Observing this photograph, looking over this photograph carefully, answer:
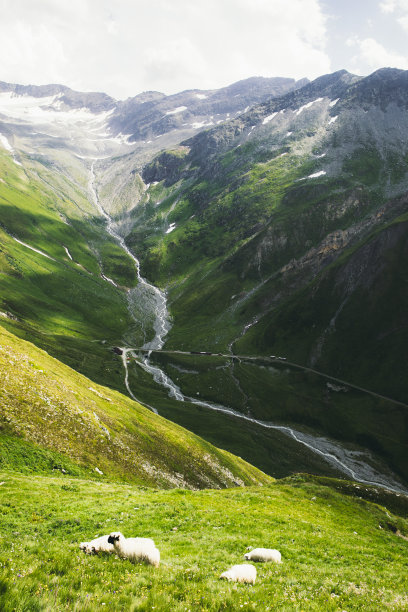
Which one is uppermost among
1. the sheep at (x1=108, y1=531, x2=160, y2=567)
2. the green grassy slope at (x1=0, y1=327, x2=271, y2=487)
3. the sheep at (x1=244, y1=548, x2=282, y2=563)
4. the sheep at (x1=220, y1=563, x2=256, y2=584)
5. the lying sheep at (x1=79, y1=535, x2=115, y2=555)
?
the sheep at (x1=108, y1=531, x2=160, y2=567)

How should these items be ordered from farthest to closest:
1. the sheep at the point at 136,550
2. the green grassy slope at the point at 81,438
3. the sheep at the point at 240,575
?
the green grassy slope at the point at 81,438, the sheep at the point at 136,550, the sheep at the point at 240,575

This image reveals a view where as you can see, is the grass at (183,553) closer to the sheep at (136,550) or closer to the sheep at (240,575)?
the sheep at (240,575)

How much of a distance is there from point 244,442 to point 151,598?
116 m

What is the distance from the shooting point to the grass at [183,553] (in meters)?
8.59

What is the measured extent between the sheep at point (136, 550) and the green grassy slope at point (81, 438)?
2716 cm

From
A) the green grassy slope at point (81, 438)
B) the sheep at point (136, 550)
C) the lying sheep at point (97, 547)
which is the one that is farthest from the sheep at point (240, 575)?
the green grassy slope at point (81, 438)

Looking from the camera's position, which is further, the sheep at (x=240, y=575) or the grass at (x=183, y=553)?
the sheep at (x=240, y=575)

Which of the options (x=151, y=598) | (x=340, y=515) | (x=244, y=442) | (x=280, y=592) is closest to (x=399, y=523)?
(x=340, y=515)

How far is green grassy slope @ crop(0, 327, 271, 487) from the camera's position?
37156 millimetres

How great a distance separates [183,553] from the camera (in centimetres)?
1667

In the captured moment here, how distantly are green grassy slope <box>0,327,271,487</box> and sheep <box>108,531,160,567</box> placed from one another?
27.2 m

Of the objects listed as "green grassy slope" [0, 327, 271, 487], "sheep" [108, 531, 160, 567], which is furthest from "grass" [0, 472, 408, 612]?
"green grassy slope" [0, 327, 271, 487]

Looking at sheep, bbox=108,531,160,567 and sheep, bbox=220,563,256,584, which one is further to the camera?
sheep, bbox=108,531,160,567

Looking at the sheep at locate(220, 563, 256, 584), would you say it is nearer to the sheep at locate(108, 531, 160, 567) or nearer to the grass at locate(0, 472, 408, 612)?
the grass at locate(0, 472, 408, 612)
